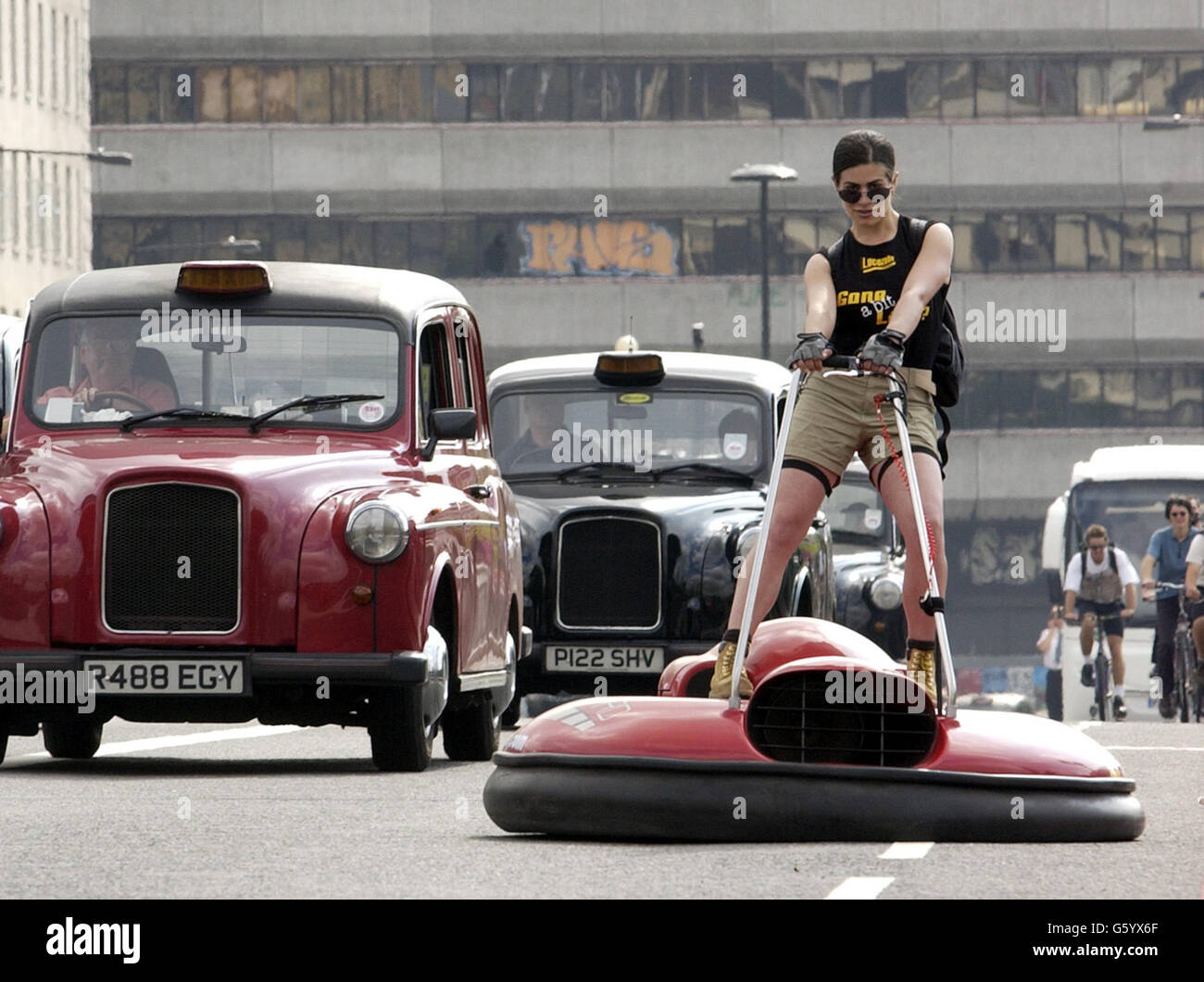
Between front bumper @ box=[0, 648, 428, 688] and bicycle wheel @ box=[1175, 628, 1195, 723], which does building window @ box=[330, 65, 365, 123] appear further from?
front bumper @ box=[0, 648, 428, 688]

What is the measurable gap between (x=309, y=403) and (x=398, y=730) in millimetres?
1533

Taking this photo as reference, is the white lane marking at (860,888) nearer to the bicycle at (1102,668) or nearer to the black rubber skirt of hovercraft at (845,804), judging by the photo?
the black rubber skirt of hovercraft at (845,804)

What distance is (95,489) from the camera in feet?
38.5

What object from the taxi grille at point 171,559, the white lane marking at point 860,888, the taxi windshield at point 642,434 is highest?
the taxi windshield at point 642,434

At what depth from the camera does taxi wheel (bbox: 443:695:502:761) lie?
530 inches

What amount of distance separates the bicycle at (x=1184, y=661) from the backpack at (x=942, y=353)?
50.7 ft

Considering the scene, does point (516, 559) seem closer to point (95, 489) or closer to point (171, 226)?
point (95, 489)

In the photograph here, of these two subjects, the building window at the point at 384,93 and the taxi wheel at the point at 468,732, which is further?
the building window at the point at 384,93

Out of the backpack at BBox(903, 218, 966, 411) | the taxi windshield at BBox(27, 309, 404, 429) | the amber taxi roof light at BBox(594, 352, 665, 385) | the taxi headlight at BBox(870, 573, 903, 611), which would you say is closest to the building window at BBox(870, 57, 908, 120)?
the taxi headlight at BBox(870, 573, 903, 611)

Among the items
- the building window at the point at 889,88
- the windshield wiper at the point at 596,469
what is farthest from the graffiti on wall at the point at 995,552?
the windshield wiper at the point at 596,469

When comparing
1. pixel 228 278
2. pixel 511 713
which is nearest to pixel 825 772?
pixel 228 278

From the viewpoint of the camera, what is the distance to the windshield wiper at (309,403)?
1258 centimetres
